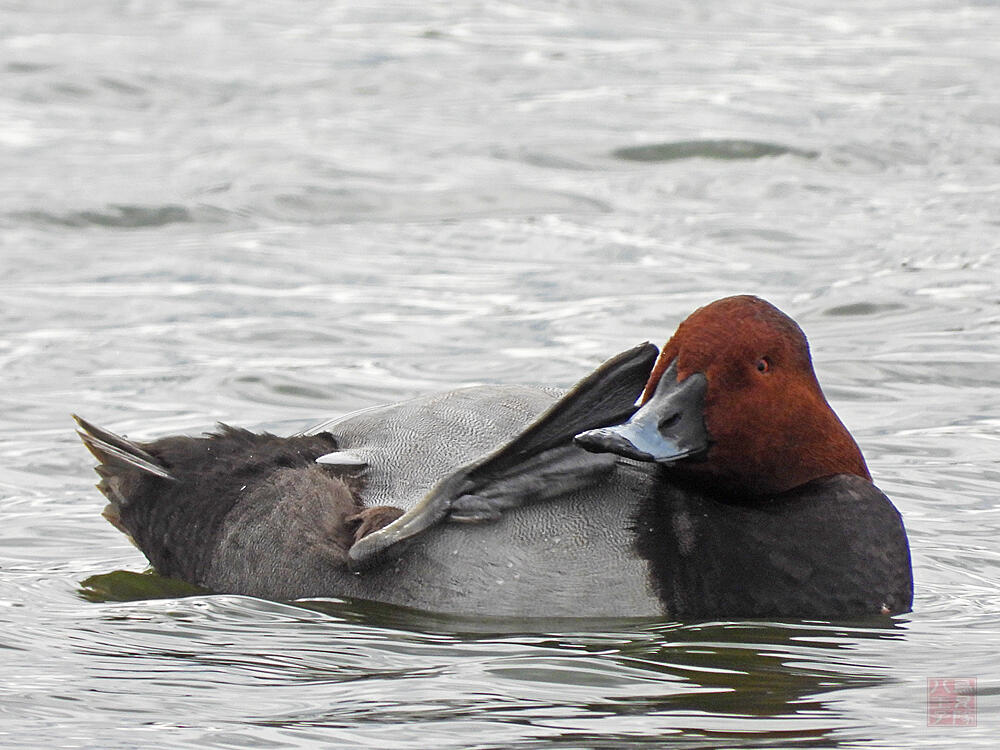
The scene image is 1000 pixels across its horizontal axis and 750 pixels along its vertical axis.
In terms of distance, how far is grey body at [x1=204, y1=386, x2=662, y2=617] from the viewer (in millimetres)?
4176

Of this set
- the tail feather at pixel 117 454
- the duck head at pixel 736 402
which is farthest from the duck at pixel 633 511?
the tail feather at pixel 117 454

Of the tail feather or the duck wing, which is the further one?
the tail feather

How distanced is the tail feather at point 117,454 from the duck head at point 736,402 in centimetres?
132

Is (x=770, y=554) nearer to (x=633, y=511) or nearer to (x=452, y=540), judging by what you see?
(x=633, y=511)

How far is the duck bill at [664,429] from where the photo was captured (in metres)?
4.05

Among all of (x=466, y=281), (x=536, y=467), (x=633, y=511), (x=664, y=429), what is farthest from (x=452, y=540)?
(x=466, y=281)

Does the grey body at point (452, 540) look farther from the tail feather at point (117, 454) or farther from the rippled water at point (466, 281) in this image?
the tail feather at point (117, 454)

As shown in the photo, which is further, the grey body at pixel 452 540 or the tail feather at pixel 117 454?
the tail feather at pixel 117 454

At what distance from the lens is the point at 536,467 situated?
4.28 meters

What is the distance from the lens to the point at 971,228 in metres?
9.17

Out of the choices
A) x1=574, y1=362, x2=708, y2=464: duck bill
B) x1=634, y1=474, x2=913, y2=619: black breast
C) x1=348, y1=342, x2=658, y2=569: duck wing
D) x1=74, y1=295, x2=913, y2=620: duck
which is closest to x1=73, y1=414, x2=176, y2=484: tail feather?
x1=74, y1=295, x2=913, y2=620: duck

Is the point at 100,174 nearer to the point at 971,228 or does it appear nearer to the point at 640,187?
the point at 640,187

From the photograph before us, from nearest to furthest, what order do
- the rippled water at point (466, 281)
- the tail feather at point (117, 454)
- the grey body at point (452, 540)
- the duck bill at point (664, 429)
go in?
1. the rippled water at point (466, 281)
2. the duck bill at point (664, 429)
3. the grey body at point (452, 540)
4. the tail feather at point (117, 454)

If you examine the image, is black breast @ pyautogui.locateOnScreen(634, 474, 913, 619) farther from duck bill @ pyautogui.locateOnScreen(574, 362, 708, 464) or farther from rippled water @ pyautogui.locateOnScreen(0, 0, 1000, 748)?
duck bill @ pyautogui.locateOnScreen(574, 362, 708, 464)
